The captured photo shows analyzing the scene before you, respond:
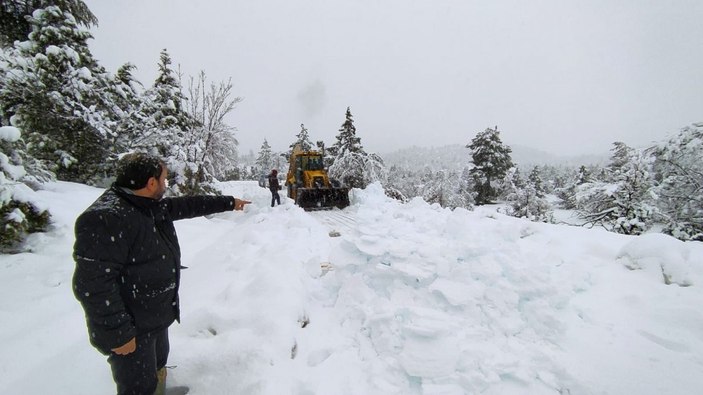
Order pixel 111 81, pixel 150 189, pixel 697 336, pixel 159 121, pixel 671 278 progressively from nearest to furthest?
1. pixel 150 189
2. pixel 697 336
3. pixel 671 278
4. pixel 111 81
5. pixel 159 121

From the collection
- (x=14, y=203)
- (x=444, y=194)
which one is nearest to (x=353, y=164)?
(x=444, y=194)

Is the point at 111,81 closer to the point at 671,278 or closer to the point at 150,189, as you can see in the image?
the point at 150,189

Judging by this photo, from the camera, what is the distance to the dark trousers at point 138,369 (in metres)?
1.76

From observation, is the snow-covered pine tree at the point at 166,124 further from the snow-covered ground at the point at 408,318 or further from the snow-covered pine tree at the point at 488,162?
the snow-covered pine tree at the point at 488,162

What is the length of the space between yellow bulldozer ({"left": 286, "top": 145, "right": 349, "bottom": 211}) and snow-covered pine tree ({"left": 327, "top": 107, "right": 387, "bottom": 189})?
603 cm

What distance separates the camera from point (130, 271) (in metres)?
1.76

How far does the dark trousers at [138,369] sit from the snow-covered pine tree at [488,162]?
89.1ft

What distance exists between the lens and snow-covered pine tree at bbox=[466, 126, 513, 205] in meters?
25.3

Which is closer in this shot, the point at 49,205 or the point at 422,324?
the point at 422,324

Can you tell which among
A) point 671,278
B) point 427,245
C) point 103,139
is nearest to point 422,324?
point 427,245

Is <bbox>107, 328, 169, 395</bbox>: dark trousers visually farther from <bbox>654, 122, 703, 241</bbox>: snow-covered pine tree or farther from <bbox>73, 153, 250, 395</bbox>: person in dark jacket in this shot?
<bbox>654, 122, 703, 241</bbox>: snow-covered pine tree

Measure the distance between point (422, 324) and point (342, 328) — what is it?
87 cm

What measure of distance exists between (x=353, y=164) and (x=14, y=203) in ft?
59.0

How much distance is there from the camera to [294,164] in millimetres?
15062
